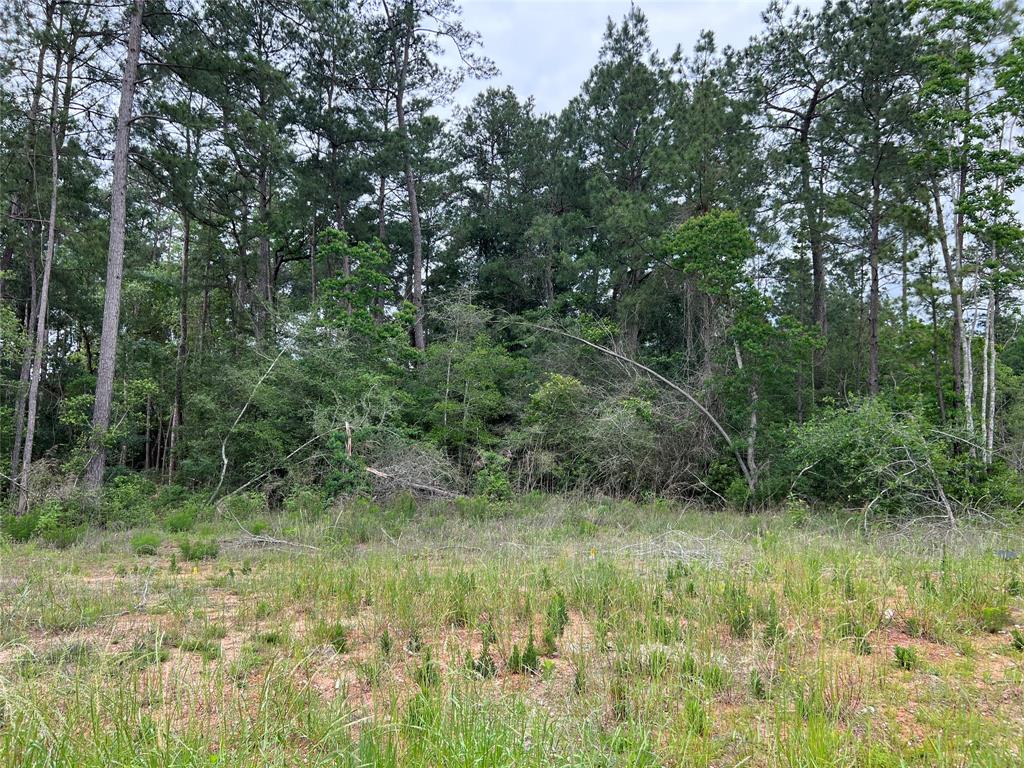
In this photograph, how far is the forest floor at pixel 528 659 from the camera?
83.3 inches

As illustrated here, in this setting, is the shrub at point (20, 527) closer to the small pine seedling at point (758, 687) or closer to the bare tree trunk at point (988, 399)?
the small pine seedling at point (758, 687)

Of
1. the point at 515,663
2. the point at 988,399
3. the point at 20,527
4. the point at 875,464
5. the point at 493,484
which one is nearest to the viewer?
the point at 515,663

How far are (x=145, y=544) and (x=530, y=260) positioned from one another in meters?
16.0

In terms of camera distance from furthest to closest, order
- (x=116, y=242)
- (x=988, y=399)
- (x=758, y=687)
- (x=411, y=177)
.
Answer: (x=411, y=177) < (x=988, y=399) < (x=116, y=242) < (x=758, y=687)

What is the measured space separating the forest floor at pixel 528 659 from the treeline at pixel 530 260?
19.3ft

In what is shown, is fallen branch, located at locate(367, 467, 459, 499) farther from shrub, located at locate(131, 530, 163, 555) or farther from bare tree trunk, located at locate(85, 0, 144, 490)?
bare tree trunk, located at locate(85, 0, 144, 490)

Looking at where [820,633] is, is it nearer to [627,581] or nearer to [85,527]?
[627,581]

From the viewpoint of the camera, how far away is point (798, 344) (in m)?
13.6

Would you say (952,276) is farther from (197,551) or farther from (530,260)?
(197,551)

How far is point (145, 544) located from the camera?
734 centimetres

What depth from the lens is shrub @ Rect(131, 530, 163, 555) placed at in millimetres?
7164

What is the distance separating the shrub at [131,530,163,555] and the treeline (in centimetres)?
329

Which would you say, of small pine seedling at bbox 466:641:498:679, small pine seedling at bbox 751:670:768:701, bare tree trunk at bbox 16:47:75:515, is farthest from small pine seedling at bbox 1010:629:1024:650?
bare tree trunk at bbox 16:47:75:515

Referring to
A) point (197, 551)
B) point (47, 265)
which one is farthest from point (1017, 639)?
point (47, 265)
